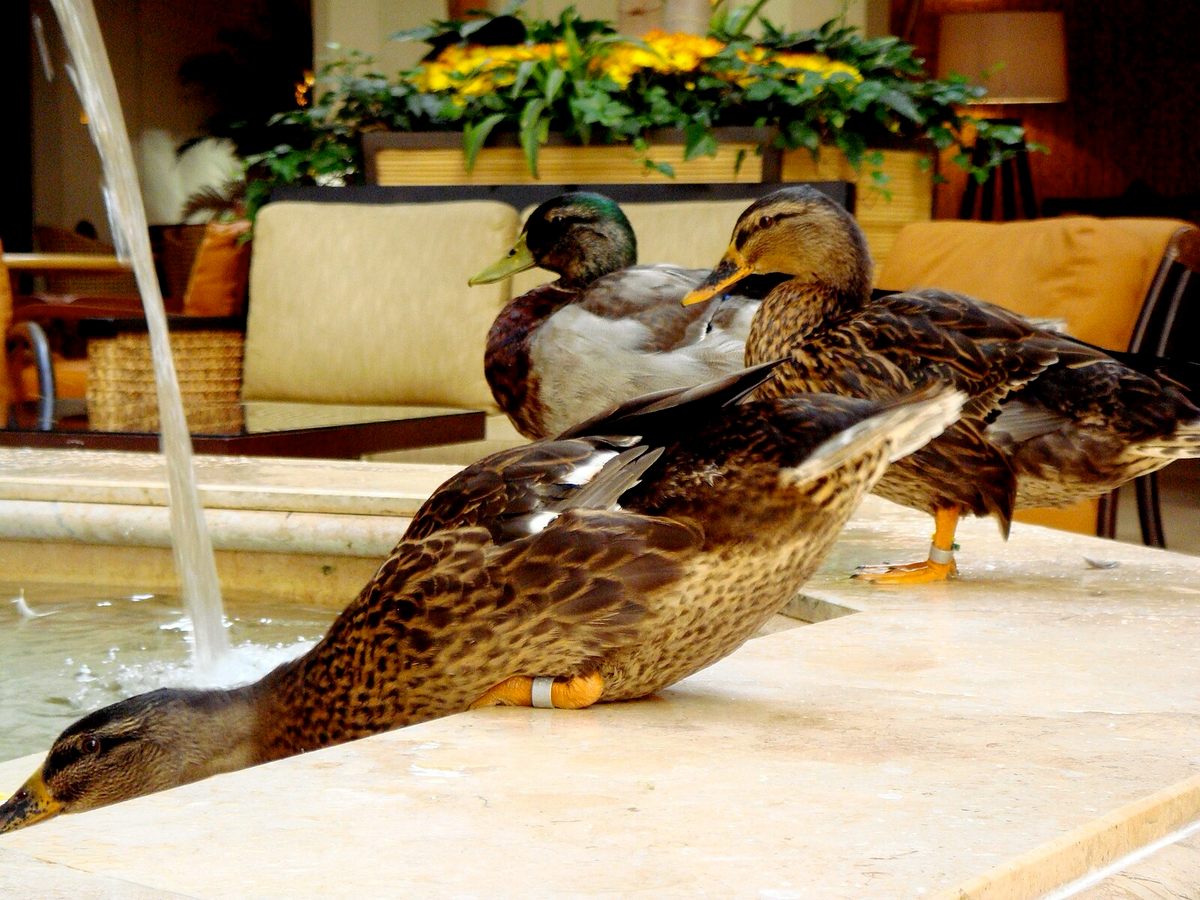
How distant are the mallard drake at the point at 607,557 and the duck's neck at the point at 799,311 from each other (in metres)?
0.76

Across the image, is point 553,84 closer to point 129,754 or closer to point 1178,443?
point 1178,443

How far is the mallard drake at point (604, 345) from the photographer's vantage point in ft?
8.87

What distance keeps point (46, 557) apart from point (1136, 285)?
267cm

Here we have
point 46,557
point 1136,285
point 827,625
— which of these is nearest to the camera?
point 827,625

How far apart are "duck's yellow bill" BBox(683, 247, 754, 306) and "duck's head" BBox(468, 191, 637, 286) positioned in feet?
2.65

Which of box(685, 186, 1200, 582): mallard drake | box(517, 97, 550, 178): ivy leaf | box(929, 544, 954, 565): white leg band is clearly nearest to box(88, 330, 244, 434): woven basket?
box(517, 97, 550, 178): ivy leaf

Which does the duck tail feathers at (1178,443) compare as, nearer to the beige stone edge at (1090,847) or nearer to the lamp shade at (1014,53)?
the beige stone edge at (1090,847)

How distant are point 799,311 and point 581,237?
1.05m

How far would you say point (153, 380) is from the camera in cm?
526

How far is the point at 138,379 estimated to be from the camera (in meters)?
5.18

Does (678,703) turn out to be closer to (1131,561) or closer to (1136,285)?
(1131,561)

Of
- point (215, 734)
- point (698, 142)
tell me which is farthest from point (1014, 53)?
point (215, 734)

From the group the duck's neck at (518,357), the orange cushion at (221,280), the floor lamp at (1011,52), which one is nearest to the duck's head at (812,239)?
the duck's neck at (518,357)

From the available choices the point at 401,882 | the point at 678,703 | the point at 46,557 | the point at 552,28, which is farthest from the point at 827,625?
the point at 552,28
